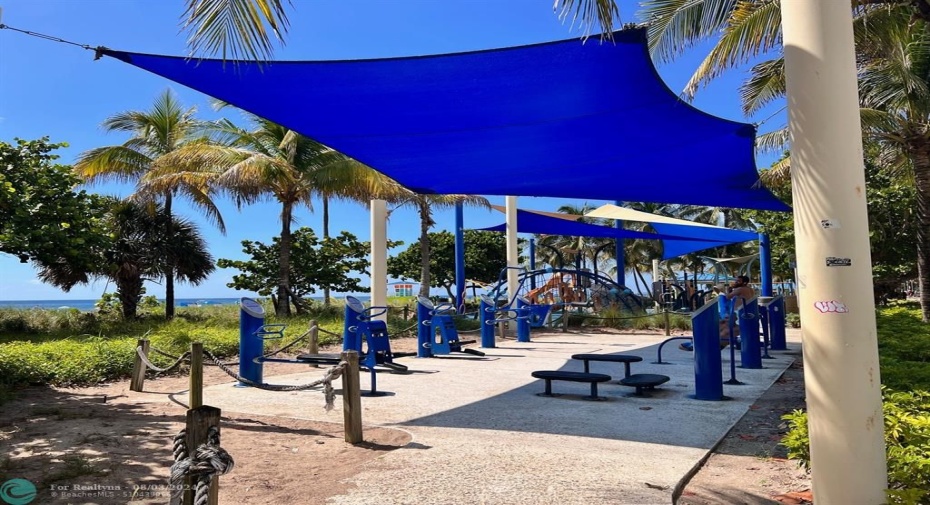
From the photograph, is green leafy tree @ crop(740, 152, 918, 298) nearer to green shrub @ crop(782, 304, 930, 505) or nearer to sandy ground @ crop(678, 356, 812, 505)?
green shrub @ crop(782, 304, 930, 505)

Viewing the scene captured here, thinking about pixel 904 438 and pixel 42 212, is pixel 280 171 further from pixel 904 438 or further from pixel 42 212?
pixel 904 438

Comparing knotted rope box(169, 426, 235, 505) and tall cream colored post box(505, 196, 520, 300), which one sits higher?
tall cream colored post box(505, 196, 520, 300)

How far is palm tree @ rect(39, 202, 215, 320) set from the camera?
15.7 meters

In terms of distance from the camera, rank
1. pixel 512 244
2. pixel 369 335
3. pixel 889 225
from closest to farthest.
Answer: pixel 369 335, pixel 512 244, pixel 889 225

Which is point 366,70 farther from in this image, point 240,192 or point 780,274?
point 780,274

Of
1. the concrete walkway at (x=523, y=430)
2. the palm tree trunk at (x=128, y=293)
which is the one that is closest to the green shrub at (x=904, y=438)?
the concrete walkway at (x=523, y=430)

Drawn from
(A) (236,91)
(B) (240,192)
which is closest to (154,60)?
(A) (236,91)

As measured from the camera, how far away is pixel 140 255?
53.3 feet

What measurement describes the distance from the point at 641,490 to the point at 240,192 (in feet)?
51.4

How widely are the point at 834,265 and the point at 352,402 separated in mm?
3446

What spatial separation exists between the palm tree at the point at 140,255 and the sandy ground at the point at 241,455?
9.94 meters

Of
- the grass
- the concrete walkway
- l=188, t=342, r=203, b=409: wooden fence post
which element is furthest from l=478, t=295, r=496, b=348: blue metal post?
l=188, t=342, r=203, b=409: wooden fence post

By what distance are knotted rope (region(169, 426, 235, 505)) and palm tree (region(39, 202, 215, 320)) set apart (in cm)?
1397

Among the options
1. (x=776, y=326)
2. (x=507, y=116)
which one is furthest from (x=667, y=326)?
(x=507, y=116)
